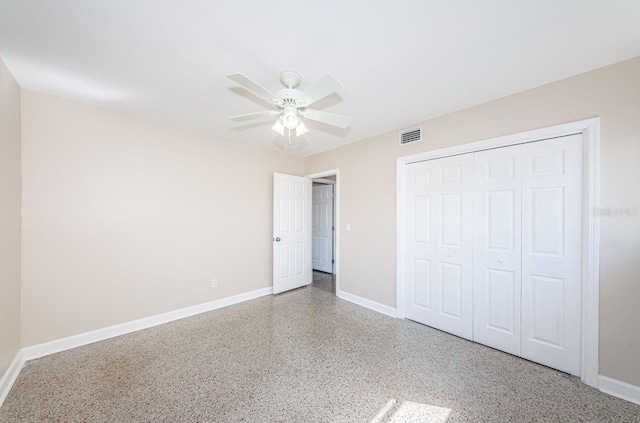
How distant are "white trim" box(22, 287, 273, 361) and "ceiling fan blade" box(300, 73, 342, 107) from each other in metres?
3.08

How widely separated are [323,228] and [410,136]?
3.21 m

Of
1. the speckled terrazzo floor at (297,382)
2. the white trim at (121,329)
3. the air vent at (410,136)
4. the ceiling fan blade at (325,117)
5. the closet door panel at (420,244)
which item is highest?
the air vent at (410,136)

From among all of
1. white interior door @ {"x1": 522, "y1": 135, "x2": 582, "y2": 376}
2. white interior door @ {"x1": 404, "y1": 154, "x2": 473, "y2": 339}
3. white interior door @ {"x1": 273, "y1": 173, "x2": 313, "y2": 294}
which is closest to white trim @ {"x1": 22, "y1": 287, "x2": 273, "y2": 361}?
white interior door @ {"x1": 273, "y1": 173, "x2": 313, "y2": 294}

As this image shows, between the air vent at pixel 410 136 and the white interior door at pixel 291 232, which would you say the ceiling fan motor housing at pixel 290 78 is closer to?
the air vent at pixel 410 136

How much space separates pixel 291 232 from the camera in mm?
4355

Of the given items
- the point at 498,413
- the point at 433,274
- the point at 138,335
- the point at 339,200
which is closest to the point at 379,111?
the point at 339,200

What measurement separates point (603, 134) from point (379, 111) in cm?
183

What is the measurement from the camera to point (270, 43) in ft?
5.43

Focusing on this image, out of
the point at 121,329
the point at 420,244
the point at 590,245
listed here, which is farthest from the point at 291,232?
the point at 590,245

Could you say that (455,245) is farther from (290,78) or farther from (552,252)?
(290,78)

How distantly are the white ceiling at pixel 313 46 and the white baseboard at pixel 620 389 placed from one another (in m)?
2.41

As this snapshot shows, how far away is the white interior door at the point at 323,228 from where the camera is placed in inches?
224

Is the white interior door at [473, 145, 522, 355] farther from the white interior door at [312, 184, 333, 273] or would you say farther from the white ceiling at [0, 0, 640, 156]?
the white interior door at [312, 184, 333, 273]


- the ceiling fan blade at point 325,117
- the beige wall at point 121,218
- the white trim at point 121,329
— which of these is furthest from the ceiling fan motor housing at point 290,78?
the white trim at point 121,329
